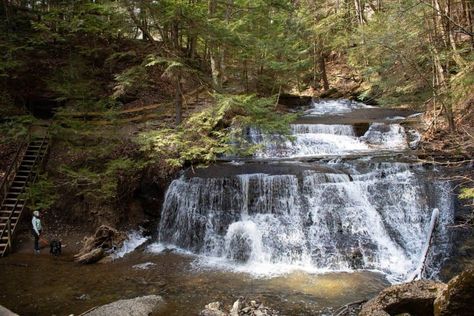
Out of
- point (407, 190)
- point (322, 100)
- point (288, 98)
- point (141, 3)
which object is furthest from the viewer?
point (322, 100)

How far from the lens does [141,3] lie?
1098 centimetres

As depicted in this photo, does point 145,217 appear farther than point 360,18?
No

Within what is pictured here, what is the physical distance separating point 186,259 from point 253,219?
2420mm

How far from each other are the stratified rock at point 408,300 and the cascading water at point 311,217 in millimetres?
3515

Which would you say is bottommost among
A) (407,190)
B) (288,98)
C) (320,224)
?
(320,224)

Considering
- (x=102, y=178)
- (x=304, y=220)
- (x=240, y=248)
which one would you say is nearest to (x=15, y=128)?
(x=102, y=178)

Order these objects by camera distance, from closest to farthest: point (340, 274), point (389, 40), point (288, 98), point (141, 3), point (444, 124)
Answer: point (340, 274), point (141, 3), point (389, 40), point (444, 124), point (288, 98)

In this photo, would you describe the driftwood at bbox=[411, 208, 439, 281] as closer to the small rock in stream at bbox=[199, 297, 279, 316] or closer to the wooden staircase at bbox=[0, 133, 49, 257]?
the small rock in stream at bbox=[199, 297, 279, 316]

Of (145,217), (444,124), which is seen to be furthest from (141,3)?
(444,124)

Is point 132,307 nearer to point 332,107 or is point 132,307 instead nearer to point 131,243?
point 131,243

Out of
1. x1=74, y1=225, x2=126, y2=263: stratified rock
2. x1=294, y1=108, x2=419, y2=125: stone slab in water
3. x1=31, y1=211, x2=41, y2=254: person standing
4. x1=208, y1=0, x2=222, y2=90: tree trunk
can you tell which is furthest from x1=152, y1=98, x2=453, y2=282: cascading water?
x1=294, y1=108, x2=419, y2=125: stone slab in water

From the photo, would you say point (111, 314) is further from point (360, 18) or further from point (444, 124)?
point (360, 18)

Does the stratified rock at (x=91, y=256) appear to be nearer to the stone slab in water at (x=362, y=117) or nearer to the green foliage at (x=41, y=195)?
the green foliage at (x=41, y=195)

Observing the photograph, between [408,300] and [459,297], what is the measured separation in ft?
3.26
